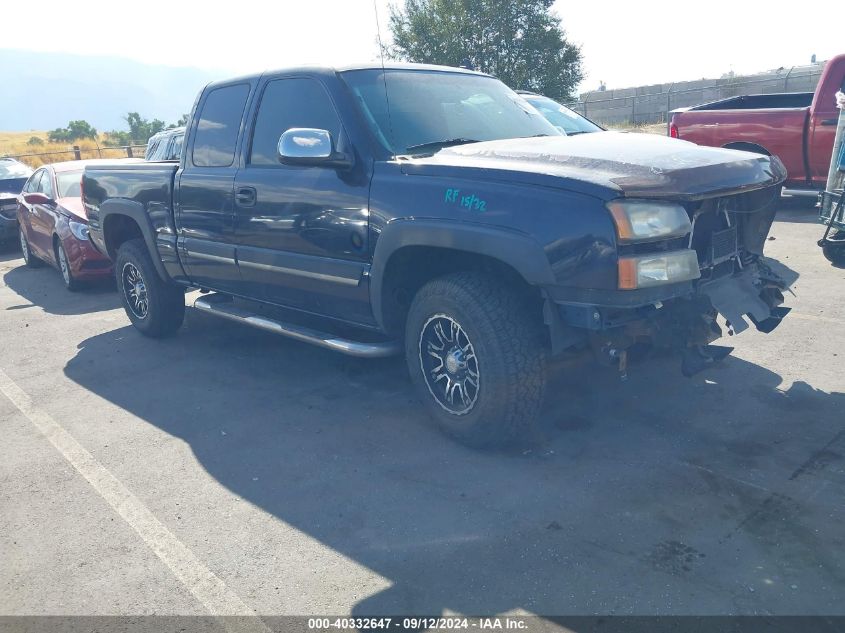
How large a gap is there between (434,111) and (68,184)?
7.30 m

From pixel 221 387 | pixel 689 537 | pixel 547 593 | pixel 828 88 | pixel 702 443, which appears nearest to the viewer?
pixel 547 593

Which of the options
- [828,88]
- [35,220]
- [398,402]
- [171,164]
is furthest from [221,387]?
[828,88]

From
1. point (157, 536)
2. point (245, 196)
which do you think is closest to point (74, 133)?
point (245, 196)

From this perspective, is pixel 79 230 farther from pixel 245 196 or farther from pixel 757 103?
pixel 757 103

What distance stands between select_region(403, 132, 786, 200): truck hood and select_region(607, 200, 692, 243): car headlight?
48mm

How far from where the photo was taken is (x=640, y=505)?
11.3 feet

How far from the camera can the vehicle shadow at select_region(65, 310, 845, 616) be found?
9.51 feet

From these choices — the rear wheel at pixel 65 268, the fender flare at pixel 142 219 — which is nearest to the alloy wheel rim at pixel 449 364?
the fender flare at pixel 142 219

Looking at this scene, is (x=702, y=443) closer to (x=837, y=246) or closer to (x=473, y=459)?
(x=473, y=459)

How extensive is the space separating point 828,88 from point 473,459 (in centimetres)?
877

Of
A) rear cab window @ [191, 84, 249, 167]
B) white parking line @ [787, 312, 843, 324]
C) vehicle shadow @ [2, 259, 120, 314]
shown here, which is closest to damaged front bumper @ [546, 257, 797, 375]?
white parking line @ [787, 312, 843, 324]

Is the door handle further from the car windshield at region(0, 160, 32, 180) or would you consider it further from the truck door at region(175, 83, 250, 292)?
the car windshield at region(0, 160, 32, 180)

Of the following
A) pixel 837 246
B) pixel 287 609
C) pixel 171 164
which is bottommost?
pixel 287 609

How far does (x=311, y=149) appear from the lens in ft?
13.8
